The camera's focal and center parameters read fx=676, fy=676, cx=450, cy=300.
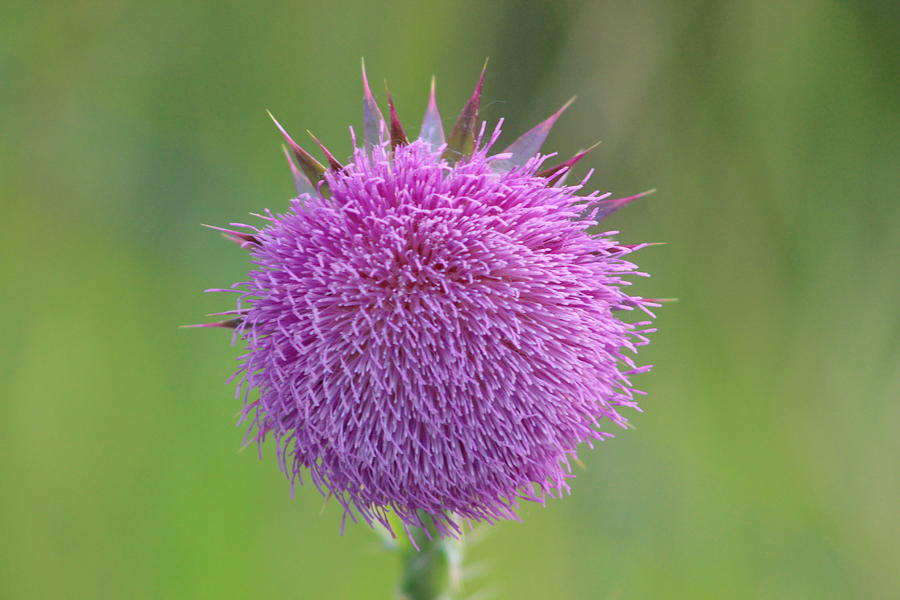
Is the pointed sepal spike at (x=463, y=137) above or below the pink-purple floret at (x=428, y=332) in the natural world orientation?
above

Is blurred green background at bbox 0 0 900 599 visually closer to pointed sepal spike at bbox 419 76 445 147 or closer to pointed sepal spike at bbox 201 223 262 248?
pointed sepal spike at bbox 419 76 445 147

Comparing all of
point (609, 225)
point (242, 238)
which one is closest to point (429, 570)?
point (242, 238)

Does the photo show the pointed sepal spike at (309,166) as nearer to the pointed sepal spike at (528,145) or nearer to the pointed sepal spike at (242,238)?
the pointed sepal spike at (242,238)

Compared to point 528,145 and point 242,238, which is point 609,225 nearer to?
point 528,145

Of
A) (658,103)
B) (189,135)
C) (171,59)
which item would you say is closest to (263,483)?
(189,135)

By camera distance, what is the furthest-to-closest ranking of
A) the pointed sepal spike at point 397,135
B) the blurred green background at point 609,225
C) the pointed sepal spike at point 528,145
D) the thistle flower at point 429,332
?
the blurred green background at point 609,225 → the pointed sepal spike at point 528,145 → the pointed sepal spike at point 397,135 → the thistle flower at point 429,332

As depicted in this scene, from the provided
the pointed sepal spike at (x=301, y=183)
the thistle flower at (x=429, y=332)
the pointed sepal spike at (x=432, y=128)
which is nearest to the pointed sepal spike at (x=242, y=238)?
the thistle flower at (x=429, y=332)

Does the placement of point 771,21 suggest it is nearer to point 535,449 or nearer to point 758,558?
point 758,558

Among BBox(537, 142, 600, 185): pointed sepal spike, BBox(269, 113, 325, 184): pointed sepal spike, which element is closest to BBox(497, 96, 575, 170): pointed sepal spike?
BBox(537, 142, 600, 185): pointed sepal spike
